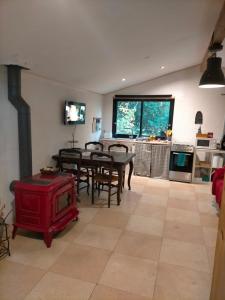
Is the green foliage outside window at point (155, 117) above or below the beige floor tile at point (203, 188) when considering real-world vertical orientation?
above

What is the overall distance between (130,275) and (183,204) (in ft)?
6.97

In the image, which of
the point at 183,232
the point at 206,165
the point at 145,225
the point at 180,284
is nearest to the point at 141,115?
the point at 206,165

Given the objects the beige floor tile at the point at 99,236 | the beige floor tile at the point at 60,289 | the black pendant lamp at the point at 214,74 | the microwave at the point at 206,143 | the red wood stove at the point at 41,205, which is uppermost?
the black pendant lamp at the point at 214,74

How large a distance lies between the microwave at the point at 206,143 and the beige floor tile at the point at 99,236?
3.26 meters

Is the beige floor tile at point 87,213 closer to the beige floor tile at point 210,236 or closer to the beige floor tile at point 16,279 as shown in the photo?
the beige floor tile at point 16,279

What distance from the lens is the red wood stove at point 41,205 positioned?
252cm

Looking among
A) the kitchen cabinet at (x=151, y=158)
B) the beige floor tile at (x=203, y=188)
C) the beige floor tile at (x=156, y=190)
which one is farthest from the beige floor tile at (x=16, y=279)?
the kitchen cabinet at (x=151, y=158)

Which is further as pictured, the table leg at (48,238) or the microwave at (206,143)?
the microwave at (206,143)

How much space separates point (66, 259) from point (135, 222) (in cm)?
120

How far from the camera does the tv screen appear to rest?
4.21m

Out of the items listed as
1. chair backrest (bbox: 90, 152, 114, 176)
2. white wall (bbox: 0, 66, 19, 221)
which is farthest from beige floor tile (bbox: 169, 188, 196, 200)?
white wall (bbox: 0, 66, 19, 221)

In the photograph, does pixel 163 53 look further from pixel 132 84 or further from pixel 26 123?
pixel 26 123

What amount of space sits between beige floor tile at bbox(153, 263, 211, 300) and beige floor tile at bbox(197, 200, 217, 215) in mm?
1625

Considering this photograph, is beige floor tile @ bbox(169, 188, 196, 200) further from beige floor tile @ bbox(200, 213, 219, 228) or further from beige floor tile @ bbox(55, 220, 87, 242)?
beige floor tile @ bbox(55, 220, 87, 242)
